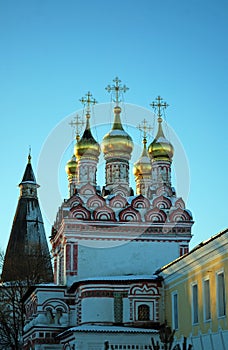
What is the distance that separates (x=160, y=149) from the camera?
29016 mm

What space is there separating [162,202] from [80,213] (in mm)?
3331

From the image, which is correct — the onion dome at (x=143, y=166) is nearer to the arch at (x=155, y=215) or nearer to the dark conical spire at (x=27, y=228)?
the dark conical spire at (x=27, y=228)

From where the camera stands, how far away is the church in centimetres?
2114

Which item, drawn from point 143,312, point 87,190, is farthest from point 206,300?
point 87,190

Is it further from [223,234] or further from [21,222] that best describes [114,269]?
[21,222]

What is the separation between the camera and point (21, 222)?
43688 millimetres

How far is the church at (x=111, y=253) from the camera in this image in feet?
69.4

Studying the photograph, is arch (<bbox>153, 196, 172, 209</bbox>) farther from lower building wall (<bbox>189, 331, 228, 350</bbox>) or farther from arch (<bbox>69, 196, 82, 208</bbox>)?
lower building wall (<bbox>189, 331, 228, 350</bbox>)

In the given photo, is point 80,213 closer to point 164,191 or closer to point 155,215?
point 155,215

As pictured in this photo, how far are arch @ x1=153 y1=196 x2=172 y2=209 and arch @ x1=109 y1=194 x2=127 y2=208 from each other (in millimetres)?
1156

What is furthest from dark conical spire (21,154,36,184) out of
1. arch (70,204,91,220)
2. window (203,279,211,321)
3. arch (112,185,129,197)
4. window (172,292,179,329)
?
window (203,279,211,321)

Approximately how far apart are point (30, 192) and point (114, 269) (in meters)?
22.1

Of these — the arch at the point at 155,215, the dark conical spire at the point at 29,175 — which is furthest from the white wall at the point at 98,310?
the dark conical spire at the point at 29,175

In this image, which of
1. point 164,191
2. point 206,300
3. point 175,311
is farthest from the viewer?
point 164,191
